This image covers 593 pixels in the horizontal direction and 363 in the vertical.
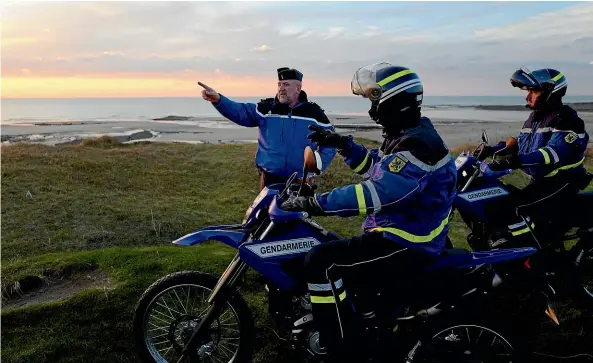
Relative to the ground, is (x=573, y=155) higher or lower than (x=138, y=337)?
higher

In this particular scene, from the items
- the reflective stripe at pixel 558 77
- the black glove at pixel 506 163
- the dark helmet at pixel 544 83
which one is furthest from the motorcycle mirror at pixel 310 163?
the reflective stripe at pixel 558 77

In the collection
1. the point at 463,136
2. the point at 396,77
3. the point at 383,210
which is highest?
the point at 396,77

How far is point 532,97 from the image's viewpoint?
5.56 m

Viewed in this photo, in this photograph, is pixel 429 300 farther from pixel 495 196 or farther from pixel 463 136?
pixel 463 136

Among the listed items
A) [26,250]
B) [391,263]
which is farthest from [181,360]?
[26,250]

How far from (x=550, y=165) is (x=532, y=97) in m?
0.76

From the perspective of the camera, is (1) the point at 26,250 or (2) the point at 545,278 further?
(1) the point at 26,250

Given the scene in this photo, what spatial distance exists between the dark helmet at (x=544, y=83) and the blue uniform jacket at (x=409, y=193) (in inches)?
95.1

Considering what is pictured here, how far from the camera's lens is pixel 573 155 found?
5348 mm

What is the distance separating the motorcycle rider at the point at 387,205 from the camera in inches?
131

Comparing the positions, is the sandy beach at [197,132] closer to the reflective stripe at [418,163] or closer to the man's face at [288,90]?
the man's face at [288,90]

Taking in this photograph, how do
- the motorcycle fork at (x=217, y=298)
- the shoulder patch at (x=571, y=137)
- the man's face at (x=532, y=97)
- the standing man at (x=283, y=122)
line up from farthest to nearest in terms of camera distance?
the standing man at (x=283, y=122) → the man's face at (x=532, y=97) → the shoulder patch at (x=571, y=137) → the motorcycle fork at (x=217, y=298)

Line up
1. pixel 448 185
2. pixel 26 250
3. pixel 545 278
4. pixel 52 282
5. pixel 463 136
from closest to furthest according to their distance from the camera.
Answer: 1. pixel 448 185
2. pixel 545 278
3. pixel 52 282
4. pixel 26 250
5. pixel 463 136

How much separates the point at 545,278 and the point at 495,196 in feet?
3.19
